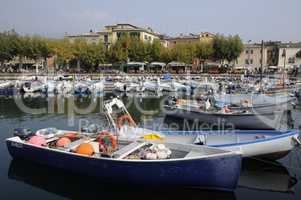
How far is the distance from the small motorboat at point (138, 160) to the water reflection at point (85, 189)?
299mm

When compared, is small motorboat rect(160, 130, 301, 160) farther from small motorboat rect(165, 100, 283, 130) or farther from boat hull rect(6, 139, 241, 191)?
small motorboat rect(165, 100, 283, 130)

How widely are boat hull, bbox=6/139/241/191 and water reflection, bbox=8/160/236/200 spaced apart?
0.30 metres

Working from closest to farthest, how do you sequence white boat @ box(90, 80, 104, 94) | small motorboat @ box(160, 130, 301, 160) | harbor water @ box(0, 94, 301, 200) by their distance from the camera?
harbor water @ box(0, 94, 301, 200) < small motorboat @ box(160, 130, 301, 160) < white boat @ box(90, 80, 104, 94)

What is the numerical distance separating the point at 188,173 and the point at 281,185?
3.94 metres

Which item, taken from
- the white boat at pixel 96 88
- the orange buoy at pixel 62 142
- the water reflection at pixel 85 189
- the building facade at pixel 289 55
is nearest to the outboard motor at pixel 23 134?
the water reflection at pixel 85 189

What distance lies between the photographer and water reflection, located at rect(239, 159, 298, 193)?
10750mm

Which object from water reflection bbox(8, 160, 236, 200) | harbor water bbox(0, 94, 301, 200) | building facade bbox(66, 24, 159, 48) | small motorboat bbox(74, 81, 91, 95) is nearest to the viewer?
water reflection bbox(8, 160, 236, 200)

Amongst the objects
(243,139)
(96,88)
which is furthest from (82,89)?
(243,139)

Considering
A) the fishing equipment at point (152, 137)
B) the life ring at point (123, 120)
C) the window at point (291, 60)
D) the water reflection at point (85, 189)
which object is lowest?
the water reflection at point (85, 189)

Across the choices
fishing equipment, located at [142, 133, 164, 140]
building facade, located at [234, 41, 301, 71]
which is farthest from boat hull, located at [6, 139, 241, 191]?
building facade, located at [234, 41, 301, 71]

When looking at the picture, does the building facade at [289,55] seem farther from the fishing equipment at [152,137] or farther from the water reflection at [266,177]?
the fishing equipment at [152,137]

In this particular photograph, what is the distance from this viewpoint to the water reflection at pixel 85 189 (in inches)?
387

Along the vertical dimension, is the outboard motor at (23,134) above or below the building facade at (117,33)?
below

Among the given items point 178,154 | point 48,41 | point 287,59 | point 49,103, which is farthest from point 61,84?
point 287,59
